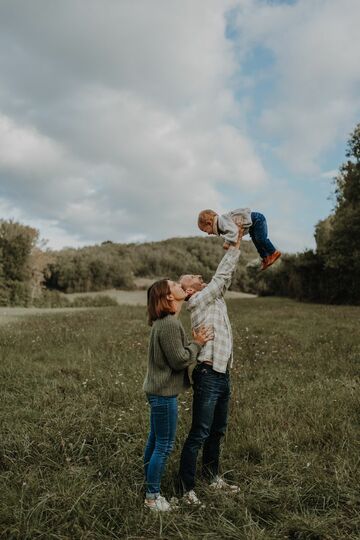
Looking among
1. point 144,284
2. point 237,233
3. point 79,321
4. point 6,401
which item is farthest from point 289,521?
point 144,284

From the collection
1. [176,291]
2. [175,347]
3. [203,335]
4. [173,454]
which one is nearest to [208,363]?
[203,335]

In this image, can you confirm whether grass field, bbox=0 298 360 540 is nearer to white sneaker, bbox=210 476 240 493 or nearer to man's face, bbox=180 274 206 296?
white sneaker, bbox=210 476 240 493

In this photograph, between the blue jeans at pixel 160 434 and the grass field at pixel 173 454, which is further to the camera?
the blue jeans at pixel 160 434

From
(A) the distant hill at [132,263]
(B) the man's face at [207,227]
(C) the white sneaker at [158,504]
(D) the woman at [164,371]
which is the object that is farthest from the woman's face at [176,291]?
(A) the distant hill at [132,263]

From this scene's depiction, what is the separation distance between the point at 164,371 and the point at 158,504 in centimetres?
104

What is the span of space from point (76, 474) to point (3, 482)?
2.07 ft

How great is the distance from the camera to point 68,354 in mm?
9492

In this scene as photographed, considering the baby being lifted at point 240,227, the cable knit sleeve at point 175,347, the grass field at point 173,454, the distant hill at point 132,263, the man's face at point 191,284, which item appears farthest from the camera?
the distant hill at point 132,263

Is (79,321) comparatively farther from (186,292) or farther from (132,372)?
(186,292)

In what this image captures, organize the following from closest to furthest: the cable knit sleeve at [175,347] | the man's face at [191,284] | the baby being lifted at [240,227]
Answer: the cable knit sleeve at [175,347] < the baby being lifted at [240,227] < the man's face at [191,284]

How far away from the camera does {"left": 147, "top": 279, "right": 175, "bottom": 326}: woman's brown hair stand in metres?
3.78

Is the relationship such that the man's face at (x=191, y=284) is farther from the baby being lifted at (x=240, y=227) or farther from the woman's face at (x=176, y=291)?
the baby being lifted at (x=240, y=227)

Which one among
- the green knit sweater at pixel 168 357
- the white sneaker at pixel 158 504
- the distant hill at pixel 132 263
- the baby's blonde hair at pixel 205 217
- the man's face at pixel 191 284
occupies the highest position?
the distant hill at pixel 132 263

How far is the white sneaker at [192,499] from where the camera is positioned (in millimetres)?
3787
